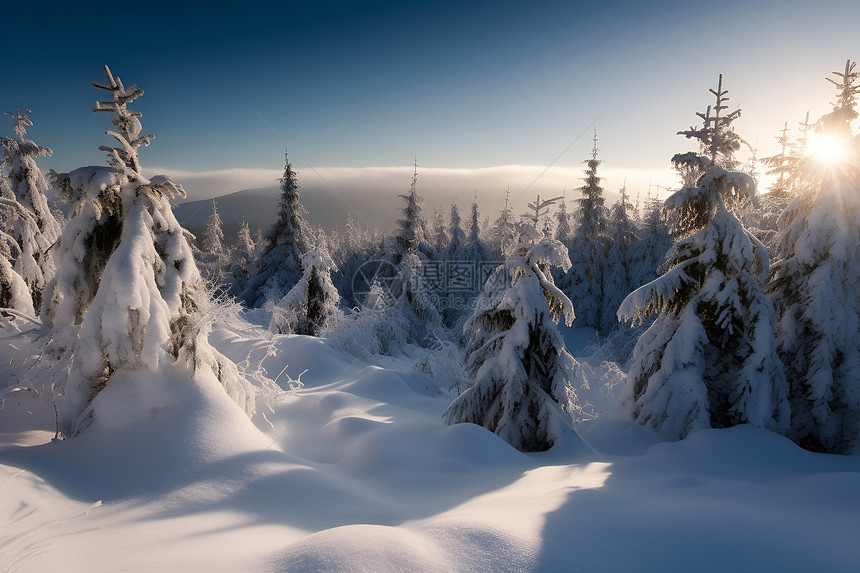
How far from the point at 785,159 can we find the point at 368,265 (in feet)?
94.3

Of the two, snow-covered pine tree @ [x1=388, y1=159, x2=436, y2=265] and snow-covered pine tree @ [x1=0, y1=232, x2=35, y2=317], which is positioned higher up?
snow-covered pine tree @ [x1=388, y1=159, x2=436, y2=265]

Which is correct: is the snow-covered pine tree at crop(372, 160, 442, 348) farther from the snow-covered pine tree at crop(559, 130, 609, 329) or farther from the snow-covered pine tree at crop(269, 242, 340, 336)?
the snow-covered pine tree at crop(559, 130, 609, 329)

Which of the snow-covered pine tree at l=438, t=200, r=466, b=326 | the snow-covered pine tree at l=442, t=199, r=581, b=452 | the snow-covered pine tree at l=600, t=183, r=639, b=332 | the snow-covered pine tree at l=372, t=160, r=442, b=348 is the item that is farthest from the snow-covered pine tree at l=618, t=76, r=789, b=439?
the snow-covered pine tree at l=438, t=200, r=466, b=326

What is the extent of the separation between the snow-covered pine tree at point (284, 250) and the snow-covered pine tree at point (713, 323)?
1048 inches

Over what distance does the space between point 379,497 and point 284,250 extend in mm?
27936

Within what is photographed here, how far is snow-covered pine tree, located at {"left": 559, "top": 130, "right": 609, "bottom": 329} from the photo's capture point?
29453mm

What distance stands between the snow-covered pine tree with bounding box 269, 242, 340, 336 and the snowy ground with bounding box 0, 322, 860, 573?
1229 centimetres

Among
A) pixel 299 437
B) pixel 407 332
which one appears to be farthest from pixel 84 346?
pixel 407 332

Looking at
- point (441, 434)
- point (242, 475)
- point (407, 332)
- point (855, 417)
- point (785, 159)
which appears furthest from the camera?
point (407, 332)

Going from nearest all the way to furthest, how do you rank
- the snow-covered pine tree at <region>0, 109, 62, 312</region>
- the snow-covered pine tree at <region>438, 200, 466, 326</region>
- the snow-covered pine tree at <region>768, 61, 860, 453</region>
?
the snow-covered pine tree at <region>768, 61, 860, 453</region>, the snow-covered pine tree at <region>0, 109, 62, 312</region>, the snow-covered pine tree at <region>438, 200, 466, 326</region>

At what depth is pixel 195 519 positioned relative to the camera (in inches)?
156

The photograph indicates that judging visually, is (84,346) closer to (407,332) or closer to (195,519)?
(195,519)

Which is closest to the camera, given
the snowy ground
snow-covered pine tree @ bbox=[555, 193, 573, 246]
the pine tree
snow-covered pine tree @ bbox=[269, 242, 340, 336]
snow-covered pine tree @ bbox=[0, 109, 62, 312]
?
the snowy ground

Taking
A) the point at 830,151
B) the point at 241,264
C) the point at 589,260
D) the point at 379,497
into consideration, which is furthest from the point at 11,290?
the point at 241,264
